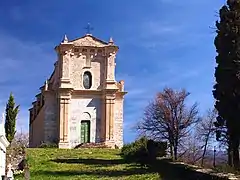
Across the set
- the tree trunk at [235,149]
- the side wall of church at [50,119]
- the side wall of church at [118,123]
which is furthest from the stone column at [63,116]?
the tree trunk at [235,149]

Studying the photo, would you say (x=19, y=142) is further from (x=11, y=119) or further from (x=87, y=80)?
(x=87, y=80)

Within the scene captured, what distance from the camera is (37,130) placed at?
2611 inches

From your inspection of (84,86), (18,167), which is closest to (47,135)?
(84,86)

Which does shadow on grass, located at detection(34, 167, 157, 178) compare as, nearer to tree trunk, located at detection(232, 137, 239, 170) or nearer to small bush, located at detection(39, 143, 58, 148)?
tree trunk, located at detection(232, 137, 239, 170)

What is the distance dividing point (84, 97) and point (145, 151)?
26.2 metres

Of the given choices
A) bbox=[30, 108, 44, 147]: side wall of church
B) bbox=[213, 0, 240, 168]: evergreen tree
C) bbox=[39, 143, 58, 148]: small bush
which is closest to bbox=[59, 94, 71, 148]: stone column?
bbox=[39, 143, 58, 148]: small bush

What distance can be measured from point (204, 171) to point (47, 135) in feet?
139

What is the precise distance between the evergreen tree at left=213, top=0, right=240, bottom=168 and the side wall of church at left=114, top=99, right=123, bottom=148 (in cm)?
3494

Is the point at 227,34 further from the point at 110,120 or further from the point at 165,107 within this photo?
the point at 110,120

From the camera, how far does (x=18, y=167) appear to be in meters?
32.5

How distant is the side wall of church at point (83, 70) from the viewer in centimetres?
6091

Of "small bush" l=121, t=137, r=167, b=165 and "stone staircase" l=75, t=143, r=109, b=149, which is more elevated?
"stone staircase" l=75, t=143, r=109, b=149

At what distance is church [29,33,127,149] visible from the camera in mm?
59594

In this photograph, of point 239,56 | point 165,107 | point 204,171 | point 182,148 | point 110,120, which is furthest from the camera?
point 110,120
